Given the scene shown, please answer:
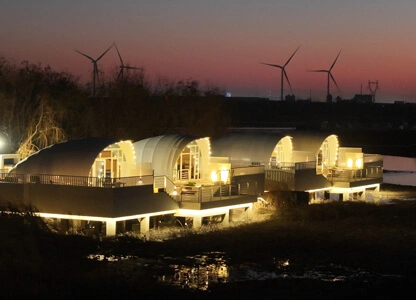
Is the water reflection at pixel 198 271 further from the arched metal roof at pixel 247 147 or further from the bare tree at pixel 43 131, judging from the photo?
the bare tree at pixel 43 131

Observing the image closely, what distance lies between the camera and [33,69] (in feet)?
150

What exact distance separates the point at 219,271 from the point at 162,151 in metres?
11.2

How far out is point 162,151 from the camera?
3466 centimetres

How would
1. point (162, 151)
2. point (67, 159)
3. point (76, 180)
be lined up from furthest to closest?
point (162, 151), point (67, 159), point (76, 180)

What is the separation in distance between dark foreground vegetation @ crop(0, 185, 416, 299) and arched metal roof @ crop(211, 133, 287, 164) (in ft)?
17.1

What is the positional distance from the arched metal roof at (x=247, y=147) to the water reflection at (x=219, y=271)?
15.3 metres

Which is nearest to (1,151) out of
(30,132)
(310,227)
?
(30,132)

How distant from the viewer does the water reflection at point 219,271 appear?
23.2m

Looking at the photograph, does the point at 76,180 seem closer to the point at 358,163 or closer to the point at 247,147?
the point at 247,147

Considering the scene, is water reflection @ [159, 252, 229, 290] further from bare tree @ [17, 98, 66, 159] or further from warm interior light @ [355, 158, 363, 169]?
warm interior light @ [355, 158, 363, 169]

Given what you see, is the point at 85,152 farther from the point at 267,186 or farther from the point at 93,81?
the point at 93,81

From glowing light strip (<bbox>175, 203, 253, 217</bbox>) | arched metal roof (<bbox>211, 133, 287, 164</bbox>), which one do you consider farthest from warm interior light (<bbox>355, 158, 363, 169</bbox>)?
glowing light strip (<bbox>175, 203, 253, 217</bbox>)

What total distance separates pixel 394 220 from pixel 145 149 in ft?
35.3

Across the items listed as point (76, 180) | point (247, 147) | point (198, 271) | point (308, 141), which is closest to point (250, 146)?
point (247, 147)
